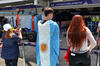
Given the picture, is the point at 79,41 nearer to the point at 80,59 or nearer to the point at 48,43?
the point at 80,59

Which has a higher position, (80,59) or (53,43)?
(53,43)

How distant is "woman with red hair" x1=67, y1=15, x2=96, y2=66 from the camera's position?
6.00 feet

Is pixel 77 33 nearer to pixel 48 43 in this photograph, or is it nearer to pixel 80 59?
pixel 80 59

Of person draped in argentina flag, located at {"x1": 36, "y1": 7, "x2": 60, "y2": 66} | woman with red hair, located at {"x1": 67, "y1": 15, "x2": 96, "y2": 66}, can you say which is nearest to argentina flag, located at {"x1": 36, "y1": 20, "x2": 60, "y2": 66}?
person draped in argentina flag, located at {"x1": 36, "y1": 7, "x2": 60, "y2": 66}

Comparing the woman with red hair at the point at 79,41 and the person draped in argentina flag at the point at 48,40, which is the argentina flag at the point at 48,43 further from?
the woman with red hair at the point at 79,41

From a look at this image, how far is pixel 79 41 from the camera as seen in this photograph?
73.0 inches

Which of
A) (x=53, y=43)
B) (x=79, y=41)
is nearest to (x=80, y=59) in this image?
(x=79, y=41)

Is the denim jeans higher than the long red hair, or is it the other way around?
the long red hair

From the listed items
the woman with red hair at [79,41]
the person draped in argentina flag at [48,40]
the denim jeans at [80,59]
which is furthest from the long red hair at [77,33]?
the person draped in argentina flag at [48,40]

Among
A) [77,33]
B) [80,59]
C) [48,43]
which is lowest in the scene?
[80,59]

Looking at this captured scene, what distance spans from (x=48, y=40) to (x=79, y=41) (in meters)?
0.60

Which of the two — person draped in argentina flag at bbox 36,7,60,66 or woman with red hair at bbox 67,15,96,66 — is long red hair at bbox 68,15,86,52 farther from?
person draped in argentina flag at bbox 36,7,60,66

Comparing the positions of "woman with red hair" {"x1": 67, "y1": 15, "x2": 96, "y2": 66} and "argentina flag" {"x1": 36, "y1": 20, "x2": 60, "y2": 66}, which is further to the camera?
"argentina flag" {"x1": 36, "y1": 20, "x2": 60, "y2": 66}

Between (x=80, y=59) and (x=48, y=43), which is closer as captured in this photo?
(x=80, y=59)
